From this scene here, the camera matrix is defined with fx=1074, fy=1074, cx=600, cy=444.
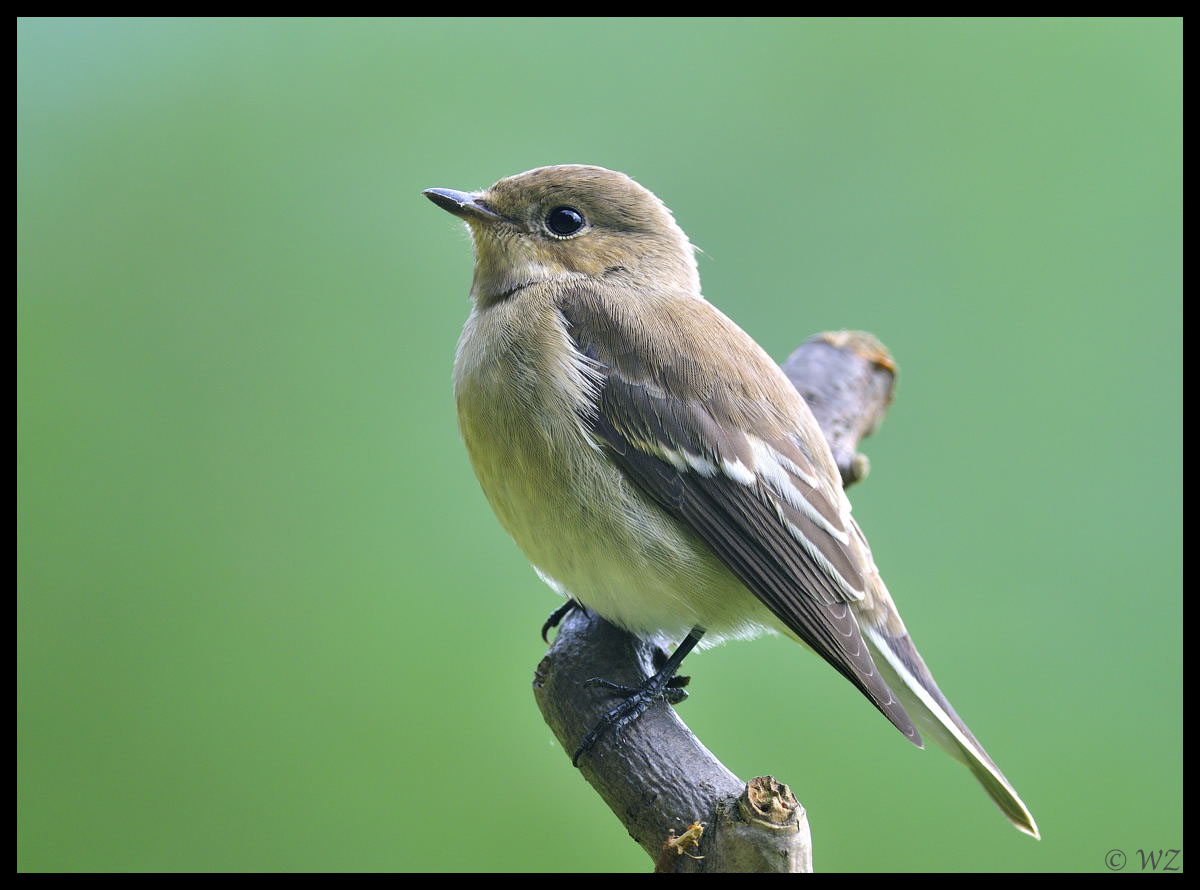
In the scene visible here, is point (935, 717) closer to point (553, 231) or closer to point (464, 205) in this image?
point (553, 231)

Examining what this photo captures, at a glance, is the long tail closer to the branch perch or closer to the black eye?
the branch perch

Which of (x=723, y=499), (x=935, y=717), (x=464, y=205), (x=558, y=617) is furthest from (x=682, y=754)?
(x=464, y=205)

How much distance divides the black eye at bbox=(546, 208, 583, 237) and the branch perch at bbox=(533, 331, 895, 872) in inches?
35.7

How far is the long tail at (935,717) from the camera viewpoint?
8.16ft

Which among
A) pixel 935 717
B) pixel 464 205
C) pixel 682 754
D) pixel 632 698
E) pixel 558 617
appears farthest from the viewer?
pixel 558 617

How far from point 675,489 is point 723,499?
113mm

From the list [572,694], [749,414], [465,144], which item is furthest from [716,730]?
[465,144]

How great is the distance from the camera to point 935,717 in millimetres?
2539

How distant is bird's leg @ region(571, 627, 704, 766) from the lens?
236 cm

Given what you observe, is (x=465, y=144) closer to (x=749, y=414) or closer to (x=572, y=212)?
(x=572, y=212)

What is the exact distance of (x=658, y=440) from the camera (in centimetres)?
251

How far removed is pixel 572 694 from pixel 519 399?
0.70 meters

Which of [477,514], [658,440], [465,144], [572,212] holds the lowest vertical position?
[658,440]

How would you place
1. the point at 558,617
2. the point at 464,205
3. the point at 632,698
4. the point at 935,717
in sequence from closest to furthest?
the point at 632,698, the point at 935,717, the point at 464,205, the point at 558,617
